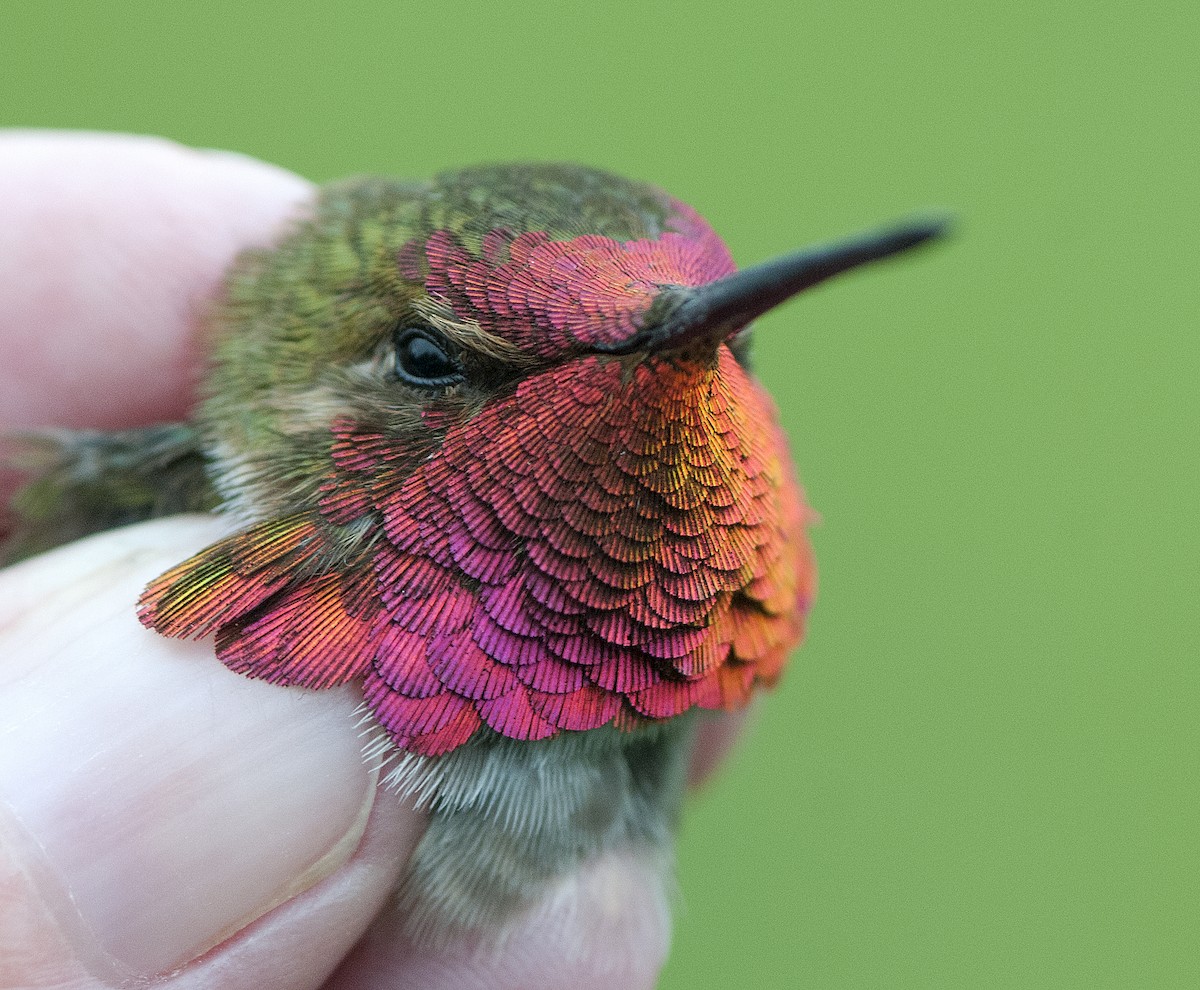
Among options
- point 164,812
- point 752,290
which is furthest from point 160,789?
point 752,290

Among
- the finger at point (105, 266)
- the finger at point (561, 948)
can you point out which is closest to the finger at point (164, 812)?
the finger at point (561, 948)

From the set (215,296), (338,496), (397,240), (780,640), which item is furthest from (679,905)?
(215,296)

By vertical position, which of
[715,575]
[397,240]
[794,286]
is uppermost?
[794,286]

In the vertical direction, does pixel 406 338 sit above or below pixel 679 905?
above

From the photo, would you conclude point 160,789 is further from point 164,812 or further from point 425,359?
point 425,359

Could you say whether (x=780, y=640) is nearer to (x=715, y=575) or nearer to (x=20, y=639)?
(x=715, y=575)

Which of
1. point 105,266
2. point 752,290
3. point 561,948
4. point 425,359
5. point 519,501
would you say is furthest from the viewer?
point 105,266

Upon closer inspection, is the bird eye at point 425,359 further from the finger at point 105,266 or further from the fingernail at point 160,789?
the finger at point 105,266
